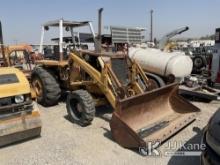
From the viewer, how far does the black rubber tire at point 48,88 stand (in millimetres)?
6938

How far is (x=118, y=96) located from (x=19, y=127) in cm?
188

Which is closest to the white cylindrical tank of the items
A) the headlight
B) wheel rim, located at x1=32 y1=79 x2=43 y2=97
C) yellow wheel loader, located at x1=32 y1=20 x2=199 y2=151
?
yellow wheel loader, located at x1=32 y1=20 x2=199 y2=151

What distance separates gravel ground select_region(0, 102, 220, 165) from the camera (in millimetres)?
4215

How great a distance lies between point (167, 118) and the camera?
5.63m

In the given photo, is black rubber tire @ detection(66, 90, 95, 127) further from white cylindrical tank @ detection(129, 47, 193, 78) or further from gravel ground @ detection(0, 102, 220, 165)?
white cylindrical tank @ detection(129, 47, 193, 78)

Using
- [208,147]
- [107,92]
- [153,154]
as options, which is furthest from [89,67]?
[208,147]

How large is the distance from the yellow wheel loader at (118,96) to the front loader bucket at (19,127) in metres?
1.15

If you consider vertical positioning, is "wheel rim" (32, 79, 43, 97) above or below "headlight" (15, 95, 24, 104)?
below

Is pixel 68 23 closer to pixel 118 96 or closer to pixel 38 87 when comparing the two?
pixel 38 87

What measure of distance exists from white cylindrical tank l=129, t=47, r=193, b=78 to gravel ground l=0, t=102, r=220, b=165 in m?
3.55

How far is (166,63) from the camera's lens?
9.38 meters

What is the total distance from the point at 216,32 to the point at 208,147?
682 cm

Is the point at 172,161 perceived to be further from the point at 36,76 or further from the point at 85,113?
the point at 36,76

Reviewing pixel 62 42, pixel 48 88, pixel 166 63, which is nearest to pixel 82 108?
pixel 48 88
